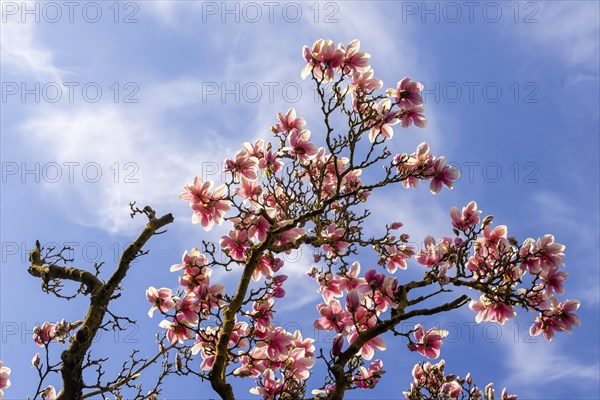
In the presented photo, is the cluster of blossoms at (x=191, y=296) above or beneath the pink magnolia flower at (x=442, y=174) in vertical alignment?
beneath

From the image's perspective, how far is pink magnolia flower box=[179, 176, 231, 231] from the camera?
4.54 m

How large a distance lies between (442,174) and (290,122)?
146cm

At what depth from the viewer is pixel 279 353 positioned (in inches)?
182

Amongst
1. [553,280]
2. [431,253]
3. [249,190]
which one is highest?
[249,190]

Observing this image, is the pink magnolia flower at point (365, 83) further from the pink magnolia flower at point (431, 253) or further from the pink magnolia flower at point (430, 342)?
the pink magnolia flower at point (430, 342)

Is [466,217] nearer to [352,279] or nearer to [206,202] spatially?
[352,279]

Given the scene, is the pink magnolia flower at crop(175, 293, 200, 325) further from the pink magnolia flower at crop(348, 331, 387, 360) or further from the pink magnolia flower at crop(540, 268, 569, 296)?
Answer: the pink magnolia flower at crop(540, 268, 569, 296)

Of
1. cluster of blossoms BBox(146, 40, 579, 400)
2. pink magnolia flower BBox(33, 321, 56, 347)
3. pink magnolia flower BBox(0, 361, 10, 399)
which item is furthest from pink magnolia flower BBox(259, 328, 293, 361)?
pink magnolia flower BBox(0, 361, 10, 399)

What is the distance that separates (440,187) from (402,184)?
1.11 ft

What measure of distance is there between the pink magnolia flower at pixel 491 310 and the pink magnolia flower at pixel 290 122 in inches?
87.5

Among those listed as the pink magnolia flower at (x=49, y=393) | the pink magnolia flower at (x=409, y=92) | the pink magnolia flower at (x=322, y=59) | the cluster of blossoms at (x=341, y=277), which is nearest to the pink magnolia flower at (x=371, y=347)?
the cluster of blossoms at (x=341, y=277)

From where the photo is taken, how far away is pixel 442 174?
475cm

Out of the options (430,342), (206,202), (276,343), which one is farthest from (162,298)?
(430,342)

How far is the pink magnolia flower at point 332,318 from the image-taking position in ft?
15.0
